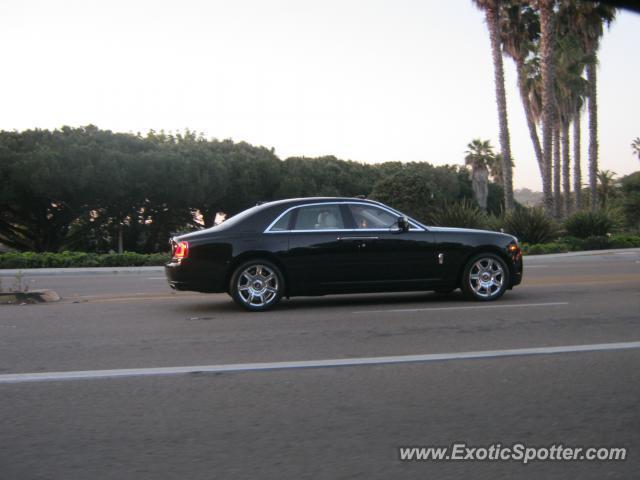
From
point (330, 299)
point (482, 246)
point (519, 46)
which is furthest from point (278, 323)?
point (519, 46)

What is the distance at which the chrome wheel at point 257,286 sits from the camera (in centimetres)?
1023

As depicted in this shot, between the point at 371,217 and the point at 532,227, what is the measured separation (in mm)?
20032

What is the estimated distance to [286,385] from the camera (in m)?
5.83

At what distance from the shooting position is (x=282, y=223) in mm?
10523

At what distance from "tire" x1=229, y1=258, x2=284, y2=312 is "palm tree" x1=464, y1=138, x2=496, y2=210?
53.7 m

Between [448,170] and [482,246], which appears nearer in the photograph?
[482,246]

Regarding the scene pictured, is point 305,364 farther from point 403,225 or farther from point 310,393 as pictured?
point 403,225

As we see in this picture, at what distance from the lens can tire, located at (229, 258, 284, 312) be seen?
10211mm

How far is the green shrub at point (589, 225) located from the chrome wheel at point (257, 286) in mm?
23909

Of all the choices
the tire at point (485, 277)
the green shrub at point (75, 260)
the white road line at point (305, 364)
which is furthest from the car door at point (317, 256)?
the green shrub at point (75, 260)

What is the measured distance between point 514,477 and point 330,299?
7.97 meters

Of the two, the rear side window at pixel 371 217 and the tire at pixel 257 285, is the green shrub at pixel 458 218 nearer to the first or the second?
the rear side window at pixel 371 217

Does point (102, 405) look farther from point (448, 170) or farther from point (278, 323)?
point (448, 170)

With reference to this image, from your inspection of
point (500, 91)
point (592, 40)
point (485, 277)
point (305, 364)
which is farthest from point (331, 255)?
point (592, 40)
